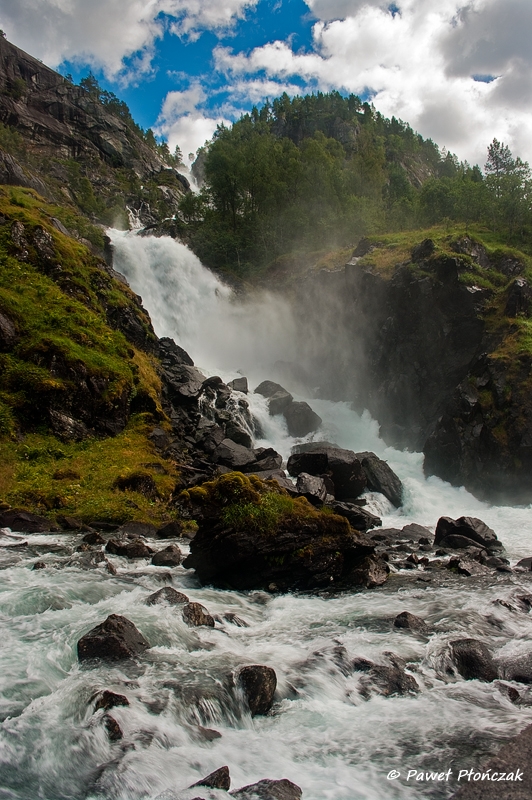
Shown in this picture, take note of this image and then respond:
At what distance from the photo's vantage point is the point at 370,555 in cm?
1408

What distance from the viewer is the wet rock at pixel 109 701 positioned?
6578 millimetres

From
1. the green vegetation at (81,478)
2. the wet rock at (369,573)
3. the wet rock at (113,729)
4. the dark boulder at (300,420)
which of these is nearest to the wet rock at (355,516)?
the wet rock at (369,573)

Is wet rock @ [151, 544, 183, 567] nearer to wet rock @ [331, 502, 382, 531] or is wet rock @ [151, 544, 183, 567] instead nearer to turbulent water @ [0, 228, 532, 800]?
turbulent water @ [0, 228, 532, 800]

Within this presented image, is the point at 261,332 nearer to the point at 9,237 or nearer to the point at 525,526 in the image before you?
the point at 9,237

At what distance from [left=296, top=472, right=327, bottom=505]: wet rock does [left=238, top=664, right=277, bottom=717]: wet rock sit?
11.1 metres

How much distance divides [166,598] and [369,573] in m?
5.98

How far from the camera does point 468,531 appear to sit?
772 inches

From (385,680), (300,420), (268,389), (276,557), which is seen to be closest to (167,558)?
(276,557)

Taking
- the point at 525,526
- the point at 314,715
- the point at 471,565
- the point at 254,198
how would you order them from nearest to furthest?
the point at 314,715 → the point at 471,565 → the point at 525,526 → the point at 254,198

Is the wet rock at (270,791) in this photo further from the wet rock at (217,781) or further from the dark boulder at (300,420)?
the dark boulder at (300,420)

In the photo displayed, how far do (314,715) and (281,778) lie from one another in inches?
65.3

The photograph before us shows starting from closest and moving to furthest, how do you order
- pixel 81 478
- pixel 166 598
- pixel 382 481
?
pixel 166 598, pixel 81 478, pixel 382 481

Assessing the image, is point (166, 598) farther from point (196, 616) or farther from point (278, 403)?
point (278, 403)

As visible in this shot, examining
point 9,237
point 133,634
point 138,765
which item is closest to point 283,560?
point 133,634
